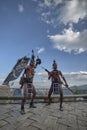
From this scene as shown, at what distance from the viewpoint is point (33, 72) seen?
759 cm

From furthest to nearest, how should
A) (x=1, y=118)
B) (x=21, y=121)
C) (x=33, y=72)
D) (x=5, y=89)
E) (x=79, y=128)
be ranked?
(x=5, y=89), (x=33, y=72), (x=1, y=118), (x=21, y=121), (x=79, y=128)

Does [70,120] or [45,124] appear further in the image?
[70,120]

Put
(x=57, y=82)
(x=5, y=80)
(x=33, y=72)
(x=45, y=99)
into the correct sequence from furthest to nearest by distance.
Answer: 1. (x=5, y=80)
2. (x=45, y=99)
3. (x=57, y=82)
4. (x=33, y=72)

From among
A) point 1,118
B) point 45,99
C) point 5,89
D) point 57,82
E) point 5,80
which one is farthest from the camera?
point 5,80

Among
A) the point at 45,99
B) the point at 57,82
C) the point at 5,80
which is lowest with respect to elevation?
the point at 45,99

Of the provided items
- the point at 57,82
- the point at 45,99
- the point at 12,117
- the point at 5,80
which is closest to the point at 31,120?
the point at 12,117

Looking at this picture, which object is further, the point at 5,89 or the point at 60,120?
the point at 5,89

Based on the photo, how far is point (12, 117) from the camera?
19.4ft

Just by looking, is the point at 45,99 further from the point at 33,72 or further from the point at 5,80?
the point at 5,80

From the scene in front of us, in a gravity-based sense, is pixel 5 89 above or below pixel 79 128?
above

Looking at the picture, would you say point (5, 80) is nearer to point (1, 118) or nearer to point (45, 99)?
point (45, 99)

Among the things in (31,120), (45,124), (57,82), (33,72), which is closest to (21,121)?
(31,120)

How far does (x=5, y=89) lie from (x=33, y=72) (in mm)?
6043

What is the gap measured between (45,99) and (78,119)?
4.17 meters
